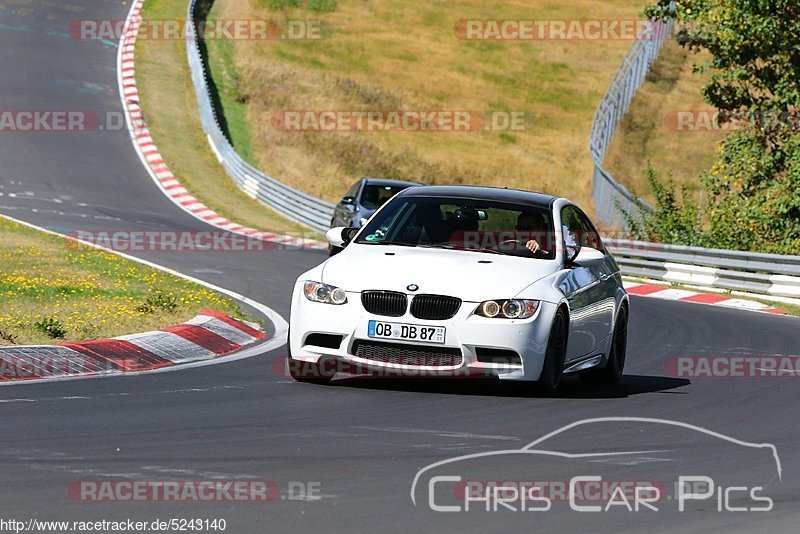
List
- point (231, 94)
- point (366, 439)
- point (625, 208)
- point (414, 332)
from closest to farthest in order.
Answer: point (366, 439) → point (414, 332) → point (625, 208) → point (231, 94)

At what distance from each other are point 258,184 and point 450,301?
28935mm

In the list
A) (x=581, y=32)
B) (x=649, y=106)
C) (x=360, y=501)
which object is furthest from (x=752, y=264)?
(x=581, y=32)

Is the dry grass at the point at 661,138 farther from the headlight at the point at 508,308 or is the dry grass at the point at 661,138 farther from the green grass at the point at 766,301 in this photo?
the headlight at the point at 508,308

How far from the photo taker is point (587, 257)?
444 inches

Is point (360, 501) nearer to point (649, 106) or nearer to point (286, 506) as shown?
point (286, 506)

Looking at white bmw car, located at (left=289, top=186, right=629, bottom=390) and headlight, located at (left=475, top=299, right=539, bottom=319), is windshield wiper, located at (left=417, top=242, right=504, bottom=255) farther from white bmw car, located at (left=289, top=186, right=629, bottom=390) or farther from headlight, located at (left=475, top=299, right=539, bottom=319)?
headlight, located at (left=475, top=299, right=539, bottom=319)

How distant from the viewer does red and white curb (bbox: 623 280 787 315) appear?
2364 cm

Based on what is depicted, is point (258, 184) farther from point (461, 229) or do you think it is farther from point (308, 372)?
point (308, 372)

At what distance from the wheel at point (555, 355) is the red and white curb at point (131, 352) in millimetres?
3083

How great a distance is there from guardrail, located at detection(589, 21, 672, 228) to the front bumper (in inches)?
823

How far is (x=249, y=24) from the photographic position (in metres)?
60.8

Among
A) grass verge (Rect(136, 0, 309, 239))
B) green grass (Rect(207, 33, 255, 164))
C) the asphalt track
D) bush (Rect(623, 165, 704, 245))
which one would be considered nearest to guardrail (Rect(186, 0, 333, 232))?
grass verge (Rect(136, 0, 309, 239))

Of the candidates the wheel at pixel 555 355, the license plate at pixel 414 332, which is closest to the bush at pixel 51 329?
the license plate at pixel 414 332

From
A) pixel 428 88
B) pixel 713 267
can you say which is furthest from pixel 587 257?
pixel 428 88
